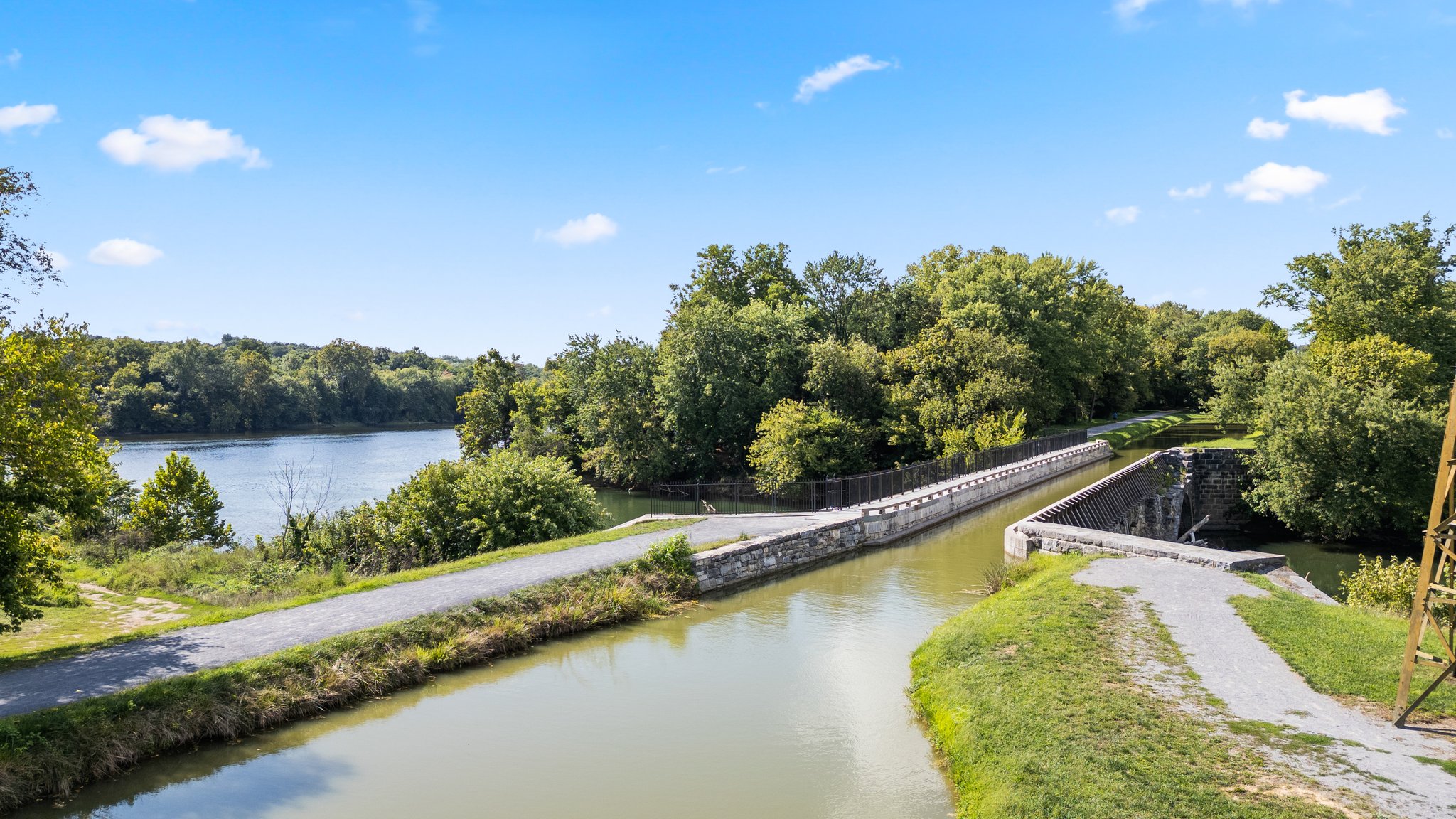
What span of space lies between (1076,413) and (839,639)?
55577mm

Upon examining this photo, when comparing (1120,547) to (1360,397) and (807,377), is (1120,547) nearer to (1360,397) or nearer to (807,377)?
(1360,397)

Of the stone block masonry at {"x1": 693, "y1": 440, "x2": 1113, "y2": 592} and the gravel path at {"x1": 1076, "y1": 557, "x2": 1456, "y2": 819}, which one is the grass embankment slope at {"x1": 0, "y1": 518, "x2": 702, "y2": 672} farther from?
the gravel path at {"x1": 1076, "y1": 557, "x2": 1456, "y2": 819}

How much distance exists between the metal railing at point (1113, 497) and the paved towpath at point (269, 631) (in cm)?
1083

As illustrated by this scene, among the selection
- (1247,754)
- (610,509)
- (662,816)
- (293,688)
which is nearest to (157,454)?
(610,509)

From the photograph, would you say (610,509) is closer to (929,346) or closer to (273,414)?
(929,346)

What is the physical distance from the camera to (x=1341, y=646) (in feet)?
35.3

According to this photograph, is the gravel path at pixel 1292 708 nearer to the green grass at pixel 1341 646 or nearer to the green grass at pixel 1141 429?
Result: the green grass at pixel 1341 646

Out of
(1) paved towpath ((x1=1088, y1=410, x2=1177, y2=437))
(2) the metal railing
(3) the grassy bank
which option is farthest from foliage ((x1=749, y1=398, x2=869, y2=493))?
(1) paved towpath ((x1=1088, y1=410, x2=1177, y2=437))

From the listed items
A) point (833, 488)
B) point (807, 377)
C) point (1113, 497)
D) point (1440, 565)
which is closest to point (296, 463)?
point (807, 377)

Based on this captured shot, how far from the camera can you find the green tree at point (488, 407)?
51.6m

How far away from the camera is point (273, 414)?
8519cm

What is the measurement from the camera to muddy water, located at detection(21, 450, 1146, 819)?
8.95 metres

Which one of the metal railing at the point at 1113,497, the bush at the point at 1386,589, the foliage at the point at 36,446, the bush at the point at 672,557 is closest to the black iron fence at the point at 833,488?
the metal railing at the point at 1113,497

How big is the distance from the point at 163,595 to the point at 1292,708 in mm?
18983
